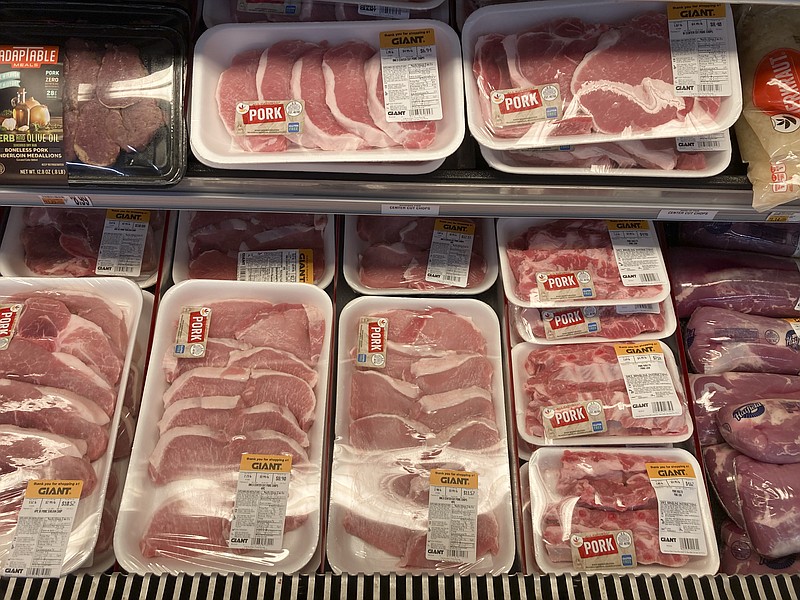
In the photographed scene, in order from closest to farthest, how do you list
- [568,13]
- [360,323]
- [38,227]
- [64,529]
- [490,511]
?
[64,529], [490,511], [568,13], [360,323], [38,227]

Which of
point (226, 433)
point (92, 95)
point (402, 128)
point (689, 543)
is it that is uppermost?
point (92, 95)

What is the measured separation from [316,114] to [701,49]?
1.10 m

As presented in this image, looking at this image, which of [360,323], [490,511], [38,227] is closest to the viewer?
[490,511]

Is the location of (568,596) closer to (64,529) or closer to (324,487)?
(324,487)

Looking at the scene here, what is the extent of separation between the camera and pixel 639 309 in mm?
2074

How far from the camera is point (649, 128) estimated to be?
171cm

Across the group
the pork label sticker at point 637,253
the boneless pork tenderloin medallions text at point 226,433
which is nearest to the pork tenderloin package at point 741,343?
the pork label sticker at point 637,253

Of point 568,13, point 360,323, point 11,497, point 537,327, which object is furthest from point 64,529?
point 568,13

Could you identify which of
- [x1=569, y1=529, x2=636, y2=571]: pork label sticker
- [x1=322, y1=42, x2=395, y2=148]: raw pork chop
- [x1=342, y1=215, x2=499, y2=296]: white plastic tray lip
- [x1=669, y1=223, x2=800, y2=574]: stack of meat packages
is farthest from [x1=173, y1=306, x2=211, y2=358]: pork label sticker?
[x1=669, y1=223, x2=800, y2=574]: stack of meat packages

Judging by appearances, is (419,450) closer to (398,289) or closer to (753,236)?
(398,289)

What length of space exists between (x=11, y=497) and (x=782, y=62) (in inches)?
94.7

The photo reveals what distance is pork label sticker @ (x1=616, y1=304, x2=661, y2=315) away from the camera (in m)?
2.07

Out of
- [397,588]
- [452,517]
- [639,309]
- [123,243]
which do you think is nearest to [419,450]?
[452,517]

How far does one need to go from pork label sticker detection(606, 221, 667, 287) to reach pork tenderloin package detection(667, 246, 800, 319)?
193 mm
